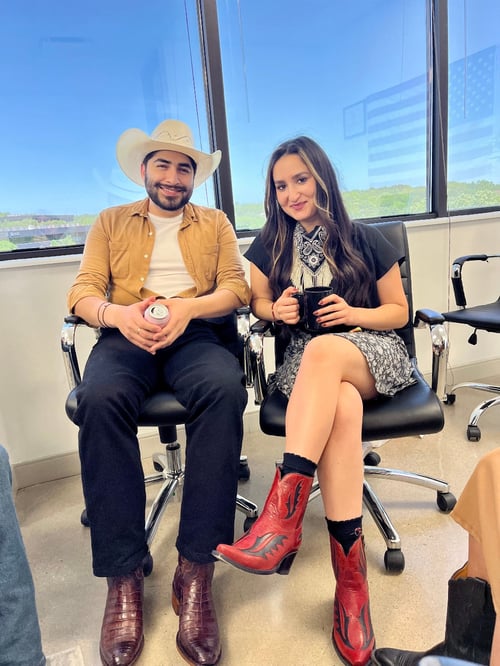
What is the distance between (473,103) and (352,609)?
8.81 feet

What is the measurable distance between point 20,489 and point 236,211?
154cm

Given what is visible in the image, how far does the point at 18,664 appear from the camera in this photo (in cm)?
75

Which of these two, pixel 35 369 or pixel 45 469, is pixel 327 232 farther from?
pixel 45 469

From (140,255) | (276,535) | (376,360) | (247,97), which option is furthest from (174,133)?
(276,535)

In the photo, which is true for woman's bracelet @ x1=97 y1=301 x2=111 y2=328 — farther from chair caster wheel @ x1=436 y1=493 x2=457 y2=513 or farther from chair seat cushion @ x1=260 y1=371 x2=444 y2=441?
chair caster wheel @ x1=436 y1=493 x2=457 y2=513

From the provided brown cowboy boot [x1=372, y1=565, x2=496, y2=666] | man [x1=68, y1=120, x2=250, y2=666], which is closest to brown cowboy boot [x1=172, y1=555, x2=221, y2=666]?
man [x1=68, y1=120, x2=250, y2=666]

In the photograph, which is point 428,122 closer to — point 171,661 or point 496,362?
point 496,362

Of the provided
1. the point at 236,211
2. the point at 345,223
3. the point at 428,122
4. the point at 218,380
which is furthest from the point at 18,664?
the point at 428,122

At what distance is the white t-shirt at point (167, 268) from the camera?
1.54 metres

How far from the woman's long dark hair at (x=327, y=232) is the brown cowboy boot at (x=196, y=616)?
2.74 ft

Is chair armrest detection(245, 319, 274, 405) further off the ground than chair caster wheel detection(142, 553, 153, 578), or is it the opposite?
chair armrest detection(245, 319, 274, 405)

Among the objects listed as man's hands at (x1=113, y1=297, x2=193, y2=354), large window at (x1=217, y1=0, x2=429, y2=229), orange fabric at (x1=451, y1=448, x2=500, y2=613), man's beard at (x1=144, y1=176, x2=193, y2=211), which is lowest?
orange fabric at (x1=451, y1=448, x2=500, y2=613)

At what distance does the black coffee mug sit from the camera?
1.19 metres

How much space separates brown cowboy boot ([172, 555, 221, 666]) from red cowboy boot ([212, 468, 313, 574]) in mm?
182
